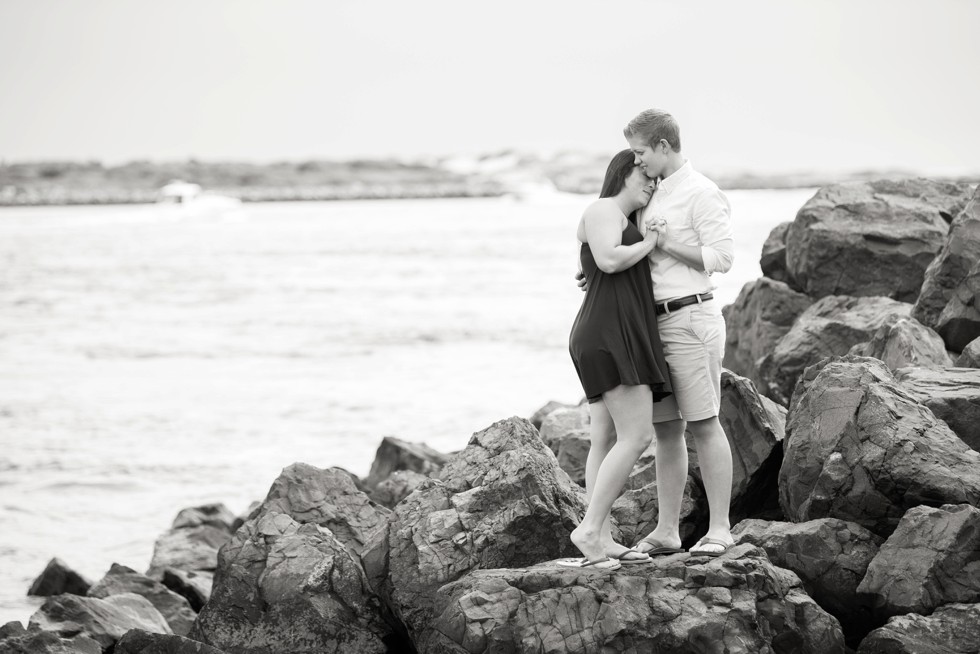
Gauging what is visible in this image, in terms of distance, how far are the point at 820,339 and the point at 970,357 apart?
2.09 m

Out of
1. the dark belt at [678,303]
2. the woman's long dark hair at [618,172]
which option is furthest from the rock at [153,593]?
the woman's long dark hair at [618,172]

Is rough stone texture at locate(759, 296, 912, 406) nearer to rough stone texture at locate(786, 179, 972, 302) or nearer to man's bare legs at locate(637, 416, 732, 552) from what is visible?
rough stone texture at locate(786, 179, 972, 302)

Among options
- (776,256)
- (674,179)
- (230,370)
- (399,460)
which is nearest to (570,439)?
(399,460)

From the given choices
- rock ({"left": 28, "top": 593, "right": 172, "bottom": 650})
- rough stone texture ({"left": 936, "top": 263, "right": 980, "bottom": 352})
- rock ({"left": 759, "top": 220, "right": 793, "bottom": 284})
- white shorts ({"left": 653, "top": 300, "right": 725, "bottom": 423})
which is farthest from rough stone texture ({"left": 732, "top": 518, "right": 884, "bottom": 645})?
rock ({"left": 759, "top": 220, "right": 793, "bottom": 284})

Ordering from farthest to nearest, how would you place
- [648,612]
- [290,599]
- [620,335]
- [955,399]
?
[955,399] < [290,599] < [620,335] < [648,612]

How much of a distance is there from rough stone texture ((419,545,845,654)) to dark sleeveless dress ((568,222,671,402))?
0.87 meters

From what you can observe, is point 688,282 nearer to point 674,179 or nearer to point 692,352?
point 692,352

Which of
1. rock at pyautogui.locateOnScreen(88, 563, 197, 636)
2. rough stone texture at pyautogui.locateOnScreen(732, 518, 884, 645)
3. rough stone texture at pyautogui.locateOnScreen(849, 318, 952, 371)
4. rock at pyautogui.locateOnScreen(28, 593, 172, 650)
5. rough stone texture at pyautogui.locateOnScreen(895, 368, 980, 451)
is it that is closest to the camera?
rough stone texture at pyautogui.locateOnScreen(732, 518, 884, 645)

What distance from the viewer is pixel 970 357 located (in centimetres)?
809

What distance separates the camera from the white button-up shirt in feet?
18.4

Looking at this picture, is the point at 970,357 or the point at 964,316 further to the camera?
the point at 964,316

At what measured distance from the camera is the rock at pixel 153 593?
8727 millimetres

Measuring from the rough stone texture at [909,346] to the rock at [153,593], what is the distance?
5389 mm

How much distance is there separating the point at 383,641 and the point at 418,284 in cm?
3962
